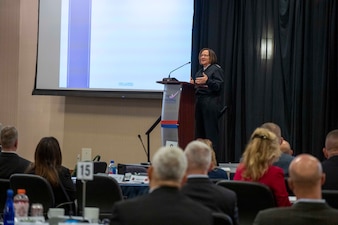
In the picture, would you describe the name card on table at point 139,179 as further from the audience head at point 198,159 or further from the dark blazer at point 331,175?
the audience head at point 198,159

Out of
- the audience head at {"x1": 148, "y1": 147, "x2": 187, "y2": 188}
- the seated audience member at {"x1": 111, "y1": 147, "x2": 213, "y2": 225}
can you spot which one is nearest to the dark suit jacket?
the seated audience member at {"x1": 111, "y1": 147, "x2": 213, "y2": 225}

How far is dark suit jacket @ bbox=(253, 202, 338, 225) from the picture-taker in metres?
2.79

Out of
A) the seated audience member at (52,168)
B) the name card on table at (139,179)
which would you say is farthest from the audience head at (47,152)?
the name card on table at (139,179)

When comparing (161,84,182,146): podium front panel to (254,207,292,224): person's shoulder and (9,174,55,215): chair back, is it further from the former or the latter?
(254,207,292,224): person's shoulder

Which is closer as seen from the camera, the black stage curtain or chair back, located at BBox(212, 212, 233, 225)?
chair back, located at BBox(212, 212, 233, 225)

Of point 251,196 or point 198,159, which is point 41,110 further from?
point 198,159

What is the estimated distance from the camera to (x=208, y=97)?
7.22 meters

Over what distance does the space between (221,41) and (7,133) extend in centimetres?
406

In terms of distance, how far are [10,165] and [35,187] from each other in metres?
0.67

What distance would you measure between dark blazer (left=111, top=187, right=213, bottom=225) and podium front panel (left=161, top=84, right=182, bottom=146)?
4.37 meters

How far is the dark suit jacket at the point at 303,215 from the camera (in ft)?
9.14

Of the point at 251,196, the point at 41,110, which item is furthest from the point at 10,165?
the point at 41,110

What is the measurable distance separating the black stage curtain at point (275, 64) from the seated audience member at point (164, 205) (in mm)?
5411

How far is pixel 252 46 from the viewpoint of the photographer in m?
8.16
